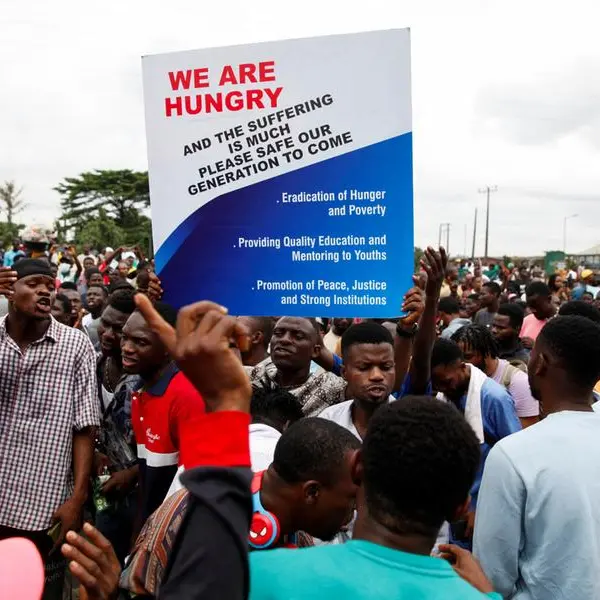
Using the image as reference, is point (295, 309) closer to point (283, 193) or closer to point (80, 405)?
point (283, 193)

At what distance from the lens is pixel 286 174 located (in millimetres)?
3361

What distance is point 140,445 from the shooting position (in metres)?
3.30

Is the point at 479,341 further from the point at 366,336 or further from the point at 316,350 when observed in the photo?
the point at 366,336

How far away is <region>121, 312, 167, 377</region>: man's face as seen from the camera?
335 cm

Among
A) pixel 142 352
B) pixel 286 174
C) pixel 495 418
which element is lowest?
pixel 495 418

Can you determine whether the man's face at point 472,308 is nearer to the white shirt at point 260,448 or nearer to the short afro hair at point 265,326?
the short afro hair at point 265,326

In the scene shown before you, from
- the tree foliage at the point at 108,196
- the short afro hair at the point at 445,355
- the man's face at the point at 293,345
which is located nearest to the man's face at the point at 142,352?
the man's face at the point at 293,345

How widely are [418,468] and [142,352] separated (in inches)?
87.0

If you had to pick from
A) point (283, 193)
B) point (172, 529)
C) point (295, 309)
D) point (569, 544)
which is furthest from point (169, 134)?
point (569, 544)

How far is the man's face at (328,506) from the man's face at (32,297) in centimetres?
191

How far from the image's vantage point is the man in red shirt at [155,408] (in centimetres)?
313

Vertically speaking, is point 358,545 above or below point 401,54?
below

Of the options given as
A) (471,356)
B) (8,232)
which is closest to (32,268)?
(471,356)

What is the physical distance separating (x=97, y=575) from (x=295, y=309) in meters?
1.92
